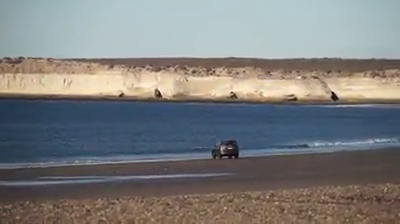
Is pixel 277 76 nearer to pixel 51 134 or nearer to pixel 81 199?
pixel 51 134

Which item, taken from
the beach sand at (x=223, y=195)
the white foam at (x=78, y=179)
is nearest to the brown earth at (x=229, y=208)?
the beach sand at (x=223, y=195)

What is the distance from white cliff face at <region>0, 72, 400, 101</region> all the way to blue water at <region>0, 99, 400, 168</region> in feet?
21.4

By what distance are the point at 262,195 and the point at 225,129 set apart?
36.0ft

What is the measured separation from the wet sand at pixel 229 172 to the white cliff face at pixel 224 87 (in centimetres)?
1828

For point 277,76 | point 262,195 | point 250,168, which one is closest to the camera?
point 262,195

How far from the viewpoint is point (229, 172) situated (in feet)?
26.9

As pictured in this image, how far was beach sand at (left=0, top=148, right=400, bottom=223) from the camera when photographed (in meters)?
5.03

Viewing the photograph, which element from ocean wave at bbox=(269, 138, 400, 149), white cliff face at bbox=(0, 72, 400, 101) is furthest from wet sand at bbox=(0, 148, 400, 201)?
white cliff face at bbox=(0, 72, 400, 101)

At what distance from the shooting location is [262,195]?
6.01 m

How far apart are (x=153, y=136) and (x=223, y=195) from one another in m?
8.60

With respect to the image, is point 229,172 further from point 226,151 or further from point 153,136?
point 153,136

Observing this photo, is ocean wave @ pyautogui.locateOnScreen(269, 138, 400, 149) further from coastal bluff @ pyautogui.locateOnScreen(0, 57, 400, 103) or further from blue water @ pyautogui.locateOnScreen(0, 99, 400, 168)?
coastal bluff @ pyautogui.locateOnScreen(0, 57, 400, 103)

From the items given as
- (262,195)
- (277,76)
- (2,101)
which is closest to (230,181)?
(262,195)

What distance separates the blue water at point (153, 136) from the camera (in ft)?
35.6
